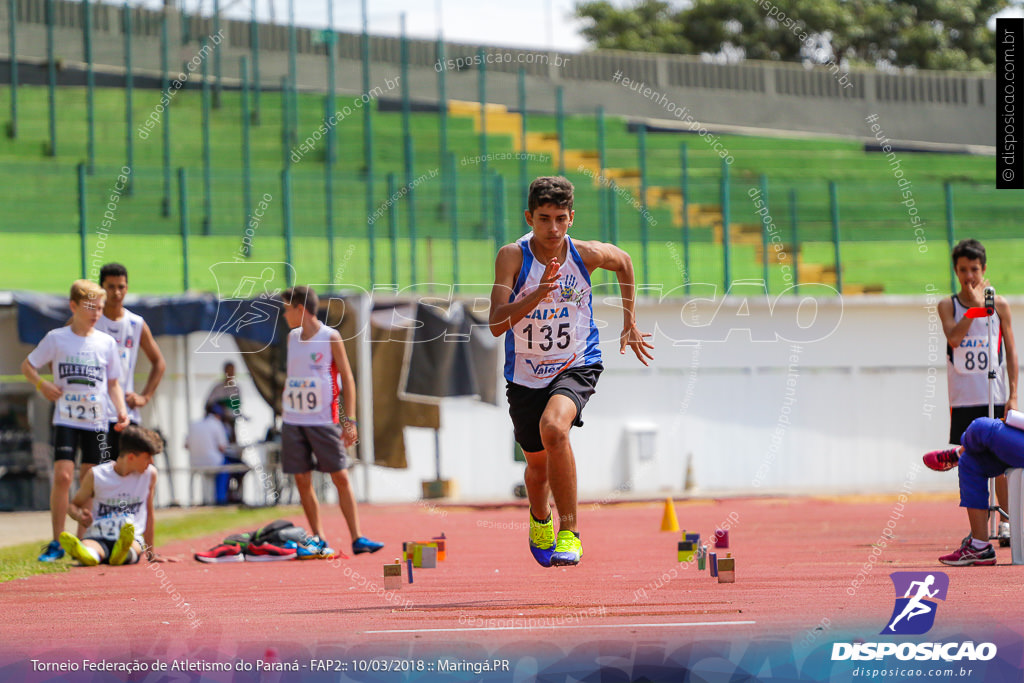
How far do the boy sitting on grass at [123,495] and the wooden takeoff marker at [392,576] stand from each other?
107 inches

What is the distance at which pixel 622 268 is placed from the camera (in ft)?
24.4

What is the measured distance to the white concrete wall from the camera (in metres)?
18.8

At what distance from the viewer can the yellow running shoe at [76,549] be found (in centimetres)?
912

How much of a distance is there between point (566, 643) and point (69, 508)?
5.95 m

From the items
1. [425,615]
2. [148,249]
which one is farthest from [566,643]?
[148,249]

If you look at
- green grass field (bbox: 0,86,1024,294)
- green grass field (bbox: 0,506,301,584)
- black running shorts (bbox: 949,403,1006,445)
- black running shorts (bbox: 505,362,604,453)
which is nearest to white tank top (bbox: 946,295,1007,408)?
black running shorts (bbox: 949,403,1006,445)

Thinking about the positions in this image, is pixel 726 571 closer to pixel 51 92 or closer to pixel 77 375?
pixel 77 375

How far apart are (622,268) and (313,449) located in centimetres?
363

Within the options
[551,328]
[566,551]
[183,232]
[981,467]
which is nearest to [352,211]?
[183,232]

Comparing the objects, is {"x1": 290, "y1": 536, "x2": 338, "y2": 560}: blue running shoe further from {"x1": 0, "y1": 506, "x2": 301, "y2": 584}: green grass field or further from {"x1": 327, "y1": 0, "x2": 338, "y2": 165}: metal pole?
{"x1": 327, "y1": 0, "x2": 338, "y2": 165}: metal pole

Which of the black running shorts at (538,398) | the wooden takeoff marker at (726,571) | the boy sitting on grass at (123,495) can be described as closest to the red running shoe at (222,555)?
the boy sitting on grass at (123,495)

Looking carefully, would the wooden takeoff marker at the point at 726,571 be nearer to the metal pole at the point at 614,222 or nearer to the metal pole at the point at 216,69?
the metal pole at the point at 614,222

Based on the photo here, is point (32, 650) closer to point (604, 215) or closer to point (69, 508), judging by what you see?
point (69, 508)

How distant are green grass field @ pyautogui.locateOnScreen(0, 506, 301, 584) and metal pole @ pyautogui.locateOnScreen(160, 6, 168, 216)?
6.88 m
